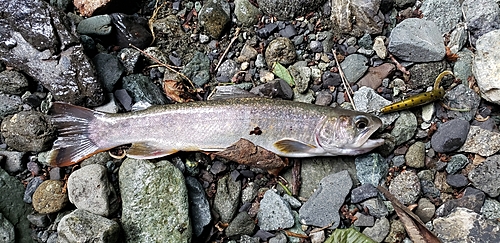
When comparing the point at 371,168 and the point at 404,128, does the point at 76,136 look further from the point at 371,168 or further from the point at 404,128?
the point at 404,128

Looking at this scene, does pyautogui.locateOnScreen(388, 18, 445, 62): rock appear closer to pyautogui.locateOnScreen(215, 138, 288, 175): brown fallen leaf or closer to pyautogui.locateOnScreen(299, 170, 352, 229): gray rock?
pyautogui.locateOnScreen(299, 170, 352, 229): gray rock

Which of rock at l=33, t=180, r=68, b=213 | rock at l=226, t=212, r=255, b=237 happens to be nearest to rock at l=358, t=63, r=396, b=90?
rock at l=226, t=212, r=255, b=237

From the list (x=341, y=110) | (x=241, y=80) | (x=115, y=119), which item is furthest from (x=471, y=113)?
(x=115, y=119)

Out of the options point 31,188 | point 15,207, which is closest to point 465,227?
point 31,188

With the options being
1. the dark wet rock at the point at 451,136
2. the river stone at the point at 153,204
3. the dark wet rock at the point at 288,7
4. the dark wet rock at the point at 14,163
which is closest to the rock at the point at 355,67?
the dark wet rock at the point at 288,7

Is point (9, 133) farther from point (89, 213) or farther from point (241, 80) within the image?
point (241, 80)

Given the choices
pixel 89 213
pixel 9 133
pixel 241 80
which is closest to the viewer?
pixel 89 213
